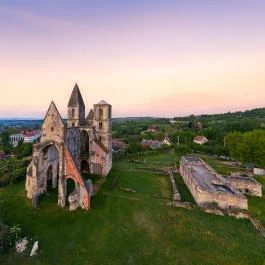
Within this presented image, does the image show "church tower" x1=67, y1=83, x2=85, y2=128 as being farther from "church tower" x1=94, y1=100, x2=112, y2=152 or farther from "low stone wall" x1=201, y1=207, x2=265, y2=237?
"low stone wall" x1=201, y1=207, x2=265, y2=237

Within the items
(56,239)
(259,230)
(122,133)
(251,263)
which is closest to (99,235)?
(56,239)

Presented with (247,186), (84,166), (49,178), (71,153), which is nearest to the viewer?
(71,153)

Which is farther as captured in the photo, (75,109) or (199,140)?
(199,140)

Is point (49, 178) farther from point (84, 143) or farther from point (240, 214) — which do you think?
point (240, 214)

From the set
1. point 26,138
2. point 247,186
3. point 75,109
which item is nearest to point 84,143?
point 75,109

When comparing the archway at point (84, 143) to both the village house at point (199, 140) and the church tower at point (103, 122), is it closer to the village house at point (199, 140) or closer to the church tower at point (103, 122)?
the church tower at point (103, 122)

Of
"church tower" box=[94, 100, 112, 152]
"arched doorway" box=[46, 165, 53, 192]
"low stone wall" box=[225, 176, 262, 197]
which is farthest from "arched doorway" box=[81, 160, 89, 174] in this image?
"low stone wall" box=[225, 176, 262, 197]

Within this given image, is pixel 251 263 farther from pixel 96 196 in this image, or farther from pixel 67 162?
pixel 67 162
